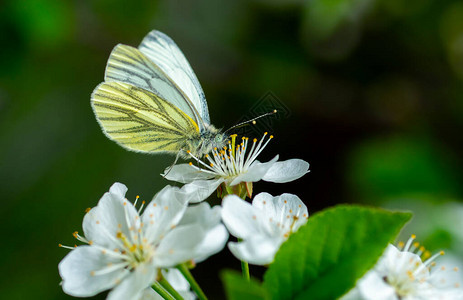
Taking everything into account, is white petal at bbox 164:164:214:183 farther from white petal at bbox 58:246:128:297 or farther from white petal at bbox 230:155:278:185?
white petal at bbox 58:246:128:297

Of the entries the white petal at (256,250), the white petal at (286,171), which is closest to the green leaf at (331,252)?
the white petal at (256,250)

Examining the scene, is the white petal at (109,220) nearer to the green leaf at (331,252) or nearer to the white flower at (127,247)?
the white flower at (127,247)

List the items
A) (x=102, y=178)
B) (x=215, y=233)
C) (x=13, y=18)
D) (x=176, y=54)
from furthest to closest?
(x=102, y=178) < (x=13, y=18) < (x=176, y=54) < (x=215, y=233)

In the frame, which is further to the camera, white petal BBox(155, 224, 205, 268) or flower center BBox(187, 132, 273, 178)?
flower center BBox(187, 132, 273, 178)

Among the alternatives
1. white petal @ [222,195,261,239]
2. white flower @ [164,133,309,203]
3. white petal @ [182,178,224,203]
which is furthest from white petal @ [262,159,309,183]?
white petal @ [222,195,261,239]

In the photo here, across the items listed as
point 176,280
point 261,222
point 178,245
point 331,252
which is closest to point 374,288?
point 331,252

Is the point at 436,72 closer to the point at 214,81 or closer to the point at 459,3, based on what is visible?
the point at 459,3

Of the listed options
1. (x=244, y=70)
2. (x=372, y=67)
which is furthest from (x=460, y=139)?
(x=244, y=70)

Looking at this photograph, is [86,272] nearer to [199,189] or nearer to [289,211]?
[199,189]
